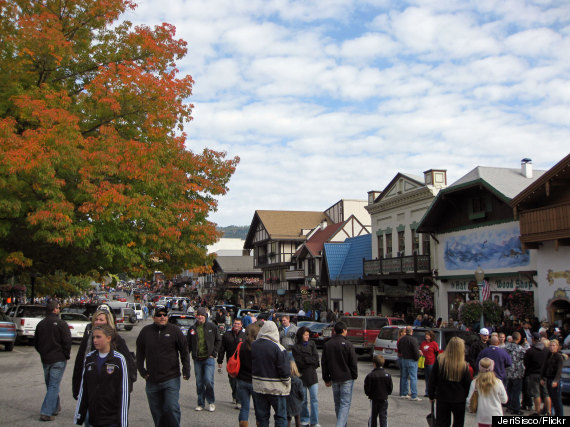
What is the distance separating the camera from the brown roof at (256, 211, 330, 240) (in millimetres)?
61906

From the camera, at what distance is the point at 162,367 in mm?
7828

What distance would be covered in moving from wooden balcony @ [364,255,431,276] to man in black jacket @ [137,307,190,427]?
24.9 m

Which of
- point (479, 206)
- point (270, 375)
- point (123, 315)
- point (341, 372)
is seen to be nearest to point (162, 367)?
point (270, 375)

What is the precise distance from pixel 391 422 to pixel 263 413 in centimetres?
349

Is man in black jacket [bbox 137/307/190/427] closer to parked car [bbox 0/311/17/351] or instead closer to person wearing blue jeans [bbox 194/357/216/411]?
person wearing blue jeans [bbox 194/357/216/411]

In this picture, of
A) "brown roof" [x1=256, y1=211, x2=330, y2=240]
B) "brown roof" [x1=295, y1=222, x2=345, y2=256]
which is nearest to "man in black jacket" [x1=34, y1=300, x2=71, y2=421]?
"brown roof" [x1=295, y1=222, x2=345, y2=256]

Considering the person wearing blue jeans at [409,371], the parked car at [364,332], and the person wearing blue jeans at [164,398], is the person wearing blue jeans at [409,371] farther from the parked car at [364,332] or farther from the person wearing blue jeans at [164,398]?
the parked car at [364,332]

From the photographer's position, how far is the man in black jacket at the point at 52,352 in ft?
31.0

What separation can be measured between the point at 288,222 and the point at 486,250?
38.5m

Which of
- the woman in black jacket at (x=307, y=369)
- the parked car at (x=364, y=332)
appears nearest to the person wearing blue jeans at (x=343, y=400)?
the woman in black jacket at (x=307, y=369)

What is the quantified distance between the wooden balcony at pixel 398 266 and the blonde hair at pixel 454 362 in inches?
961

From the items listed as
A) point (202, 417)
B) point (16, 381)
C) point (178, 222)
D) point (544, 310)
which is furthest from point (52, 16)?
point (544, 310)

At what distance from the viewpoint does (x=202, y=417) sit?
1011 centimetres

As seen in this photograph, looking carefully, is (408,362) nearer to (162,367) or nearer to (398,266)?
(162,367)
